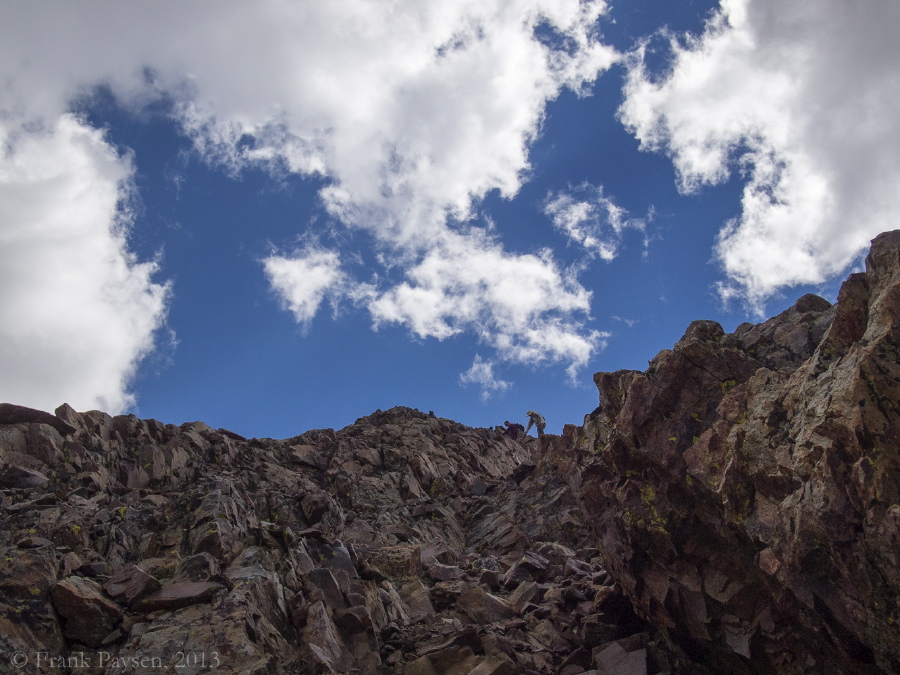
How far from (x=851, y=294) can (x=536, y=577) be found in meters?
20.7

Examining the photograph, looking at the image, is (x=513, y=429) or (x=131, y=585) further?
(x=513, y=429)

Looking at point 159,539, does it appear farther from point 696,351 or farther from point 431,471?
point 431,471

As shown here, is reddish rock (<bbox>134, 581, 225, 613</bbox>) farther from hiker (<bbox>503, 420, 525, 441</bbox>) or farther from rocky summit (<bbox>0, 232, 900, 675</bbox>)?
hiker (<bbox>503, 420, 525, 441</bbox>)

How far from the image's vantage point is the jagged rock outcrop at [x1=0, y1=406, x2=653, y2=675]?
60.1ft

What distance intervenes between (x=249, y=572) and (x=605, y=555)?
14.9m

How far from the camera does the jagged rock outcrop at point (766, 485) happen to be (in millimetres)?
14570

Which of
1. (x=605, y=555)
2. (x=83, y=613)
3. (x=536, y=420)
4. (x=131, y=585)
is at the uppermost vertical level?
(x=536, y=420)

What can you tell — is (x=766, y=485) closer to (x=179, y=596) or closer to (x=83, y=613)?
(x=179, y=596)

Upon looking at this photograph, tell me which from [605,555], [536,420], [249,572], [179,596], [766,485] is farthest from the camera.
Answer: [536,420]

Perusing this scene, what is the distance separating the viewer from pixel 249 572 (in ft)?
74.4

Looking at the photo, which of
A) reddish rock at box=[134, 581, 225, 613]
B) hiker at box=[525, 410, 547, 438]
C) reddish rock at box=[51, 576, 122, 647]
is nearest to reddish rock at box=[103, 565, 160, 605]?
reddish rock at box=[134, 581, 225, 613]

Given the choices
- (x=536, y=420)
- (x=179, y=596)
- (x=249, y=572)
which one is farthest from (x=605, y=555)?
(x=536, y=420)

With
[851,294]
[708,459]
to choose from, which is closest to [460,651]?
[708,459]

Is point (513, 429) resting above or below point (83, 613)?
above
